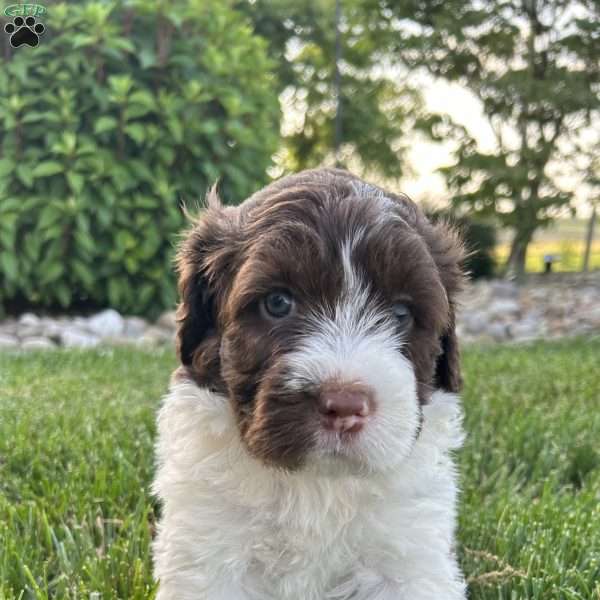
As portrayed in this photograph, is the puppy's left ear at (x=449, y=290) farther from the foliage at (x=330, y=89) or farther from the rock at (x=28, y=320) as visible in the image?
the foliage at (x=330, y=89)

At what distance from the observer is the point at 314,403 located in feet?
6.52

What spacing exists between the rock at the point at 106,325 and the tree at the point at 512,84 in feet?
19.7

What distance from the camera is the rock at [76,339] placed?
7470mm

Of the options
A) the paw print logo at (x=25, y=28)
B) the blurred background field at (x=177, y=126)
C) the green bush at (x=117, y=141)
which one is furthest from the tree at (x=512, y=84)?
the paw print logo at (x=25, y=28)

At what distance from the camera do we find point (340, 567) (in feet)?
7.73

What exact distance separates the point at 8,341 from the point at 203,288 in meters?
5.37

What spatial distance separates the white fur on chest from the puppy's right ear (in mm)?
139

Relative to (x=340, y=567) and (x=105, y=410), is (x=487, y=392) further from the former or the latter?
(x=340, y=567)

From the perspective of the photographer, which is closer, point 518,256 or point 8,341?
point 8,341

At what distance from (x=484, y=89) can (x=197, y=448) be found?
11011mm


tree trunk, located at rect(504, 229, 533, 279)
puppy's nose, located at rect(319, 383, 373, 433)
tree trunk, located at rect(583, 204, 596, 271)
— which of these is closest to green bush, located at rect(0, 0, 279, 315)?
tree trunk, located at rect(504, 229, 533, 279)

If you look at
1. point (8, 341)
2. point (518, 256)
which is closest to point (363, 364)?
point (8, 341)

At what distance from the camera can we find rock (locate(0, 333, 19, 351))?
7035 mm

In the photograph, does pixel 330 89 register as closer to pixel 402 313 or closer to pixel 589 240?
pixel 589 240
